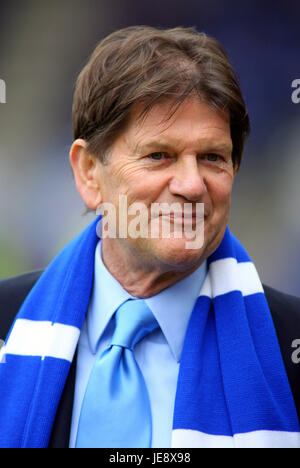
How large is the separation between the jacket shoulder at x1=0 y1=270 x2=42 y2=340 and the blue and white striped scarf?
6 cm

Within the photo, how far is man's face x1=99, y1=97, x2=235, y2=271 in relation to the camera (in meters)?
1.56

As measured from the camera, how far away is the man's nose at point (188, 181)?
1.53 meters

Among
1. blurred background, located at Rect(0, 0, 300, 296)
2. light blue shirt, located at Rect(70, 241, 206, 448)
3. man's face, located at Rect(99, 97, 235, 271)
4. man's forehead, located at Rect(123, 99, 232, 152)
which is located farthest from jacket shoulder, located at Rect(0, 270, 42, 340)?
blurred background, located at Rect(0, 0, 300, 296)

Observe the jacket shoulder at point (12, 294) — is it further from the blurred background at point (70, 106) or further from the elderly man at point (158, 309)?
the blurred background at point (70, 106)

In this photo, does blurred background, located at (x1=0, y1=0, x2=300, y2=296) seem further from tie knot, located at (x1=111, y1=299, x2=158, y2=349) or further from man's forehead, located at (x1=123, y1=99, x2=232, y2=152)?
man's forehead, located at (x1=123, y1=99, x2=232, y2=152)

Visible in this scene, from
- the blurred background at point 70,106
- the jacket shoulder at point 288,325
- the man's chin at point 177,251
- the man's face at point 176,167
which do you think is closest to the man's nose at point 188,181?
the man's face at point 176,167

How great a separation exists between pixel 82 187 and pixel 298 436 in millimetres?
1001

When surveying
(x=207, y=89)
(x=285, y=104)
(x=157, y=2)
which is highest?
(x=157, y=2)

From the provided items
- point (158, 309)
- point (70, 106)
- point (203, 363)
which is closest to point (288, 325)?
point (203, 363)

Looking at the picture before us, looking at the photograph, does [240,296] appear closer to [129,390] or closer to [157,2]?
[129,390]

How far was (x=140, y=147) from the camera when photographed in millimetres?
1589

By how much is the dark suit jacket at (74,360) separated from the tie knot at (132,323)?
0.18 m

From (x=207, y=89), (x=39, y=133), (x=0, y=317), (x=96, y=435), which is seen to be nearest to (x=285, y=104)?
(x=39, y=133)

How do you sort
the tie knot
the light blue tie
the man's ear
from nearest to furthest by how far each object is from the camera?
1. the light blue tie
2. the tie knot
3. the man's ear
